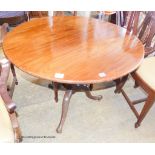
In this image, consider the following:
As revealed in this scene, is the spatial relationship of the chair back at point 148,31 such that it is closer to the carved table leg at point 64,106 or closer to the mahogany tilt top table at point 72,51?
the mahogany tilt top table at point 72,51

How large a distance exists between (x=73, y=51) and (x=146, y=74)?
67 centimetres

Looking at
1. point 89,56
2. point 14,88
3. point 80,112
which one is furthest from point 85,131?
point 14,88

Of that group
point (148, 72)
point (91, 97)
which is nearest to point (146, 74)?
point (148, 72)

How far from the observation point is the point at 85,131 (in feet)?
6.32

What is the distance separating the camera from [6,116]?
Result: 4.67ft

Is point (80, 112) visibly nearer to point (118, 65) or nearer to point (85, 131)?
point (85, 131)

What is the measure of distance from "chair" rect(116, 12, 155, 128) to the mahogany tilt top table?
0.25 metres

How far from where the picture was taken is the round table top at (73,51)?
141cm

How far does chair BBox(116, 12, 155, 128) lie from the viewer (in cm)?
178

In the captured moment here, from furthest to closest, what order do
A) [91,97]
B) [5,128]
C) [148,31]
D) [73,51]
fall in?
[91,97], [148,31], [73,51], [5,128]

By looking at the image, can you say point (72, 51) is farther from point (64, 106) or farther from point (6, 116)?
point (6, 116)

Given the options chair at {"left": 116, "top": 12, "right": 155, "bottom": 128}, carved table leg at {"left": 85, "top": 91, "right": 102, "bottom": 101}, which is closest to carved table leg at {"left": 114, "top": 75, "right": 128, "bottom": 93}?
chair at {"left": 116, "top": 12, "right": 155, "bottom": 128}

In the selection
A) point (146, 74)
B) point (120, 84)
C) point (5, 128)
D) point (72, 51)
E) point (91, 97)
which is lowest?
point (91, 97)

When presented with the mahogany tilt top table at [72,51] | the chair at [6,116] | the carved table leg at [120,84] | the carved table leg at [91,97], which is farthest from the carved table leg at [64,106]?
the carved table leg at [120,84]
